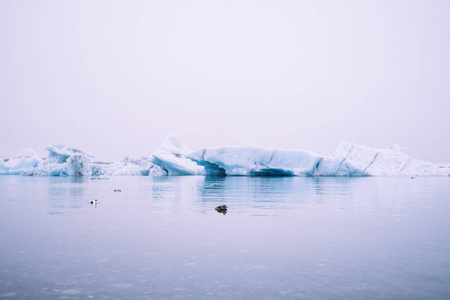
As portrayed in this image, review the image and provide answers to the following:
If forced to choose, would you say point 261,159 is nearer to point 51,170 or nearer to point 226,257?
point 51,170

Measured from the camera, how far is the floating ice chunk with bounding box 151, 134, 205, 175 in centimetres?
4873

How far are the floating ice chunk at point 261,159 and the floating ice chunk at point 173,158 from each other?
8.94 m

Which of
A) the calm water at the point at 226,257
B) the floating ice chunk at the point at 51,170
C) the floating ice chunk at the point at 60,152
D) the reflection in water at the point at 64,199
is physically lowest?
the calm water at the point at 226,257

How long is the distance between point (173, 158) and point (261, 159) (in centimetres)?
1571

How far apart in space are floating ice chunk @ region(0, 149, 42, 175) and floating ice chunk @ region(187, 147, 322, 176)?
31.5 metres

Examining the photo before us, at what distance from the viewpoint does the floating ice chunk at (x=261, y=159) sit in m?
38.8

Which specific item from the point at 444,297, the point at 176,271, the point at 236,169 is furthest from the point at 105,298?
the point at 236,169

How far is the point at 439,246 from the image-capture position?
5.65 m

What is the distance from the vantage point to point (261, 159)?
Answer: 39156mm

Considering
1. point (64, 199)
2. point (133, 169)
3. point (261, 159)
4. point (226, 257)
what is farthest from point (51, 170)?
point (226, 257)

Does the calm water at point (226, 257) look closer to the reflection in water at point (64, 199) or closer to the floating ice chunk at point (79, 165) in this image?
the reflection in water at point (64, 199)

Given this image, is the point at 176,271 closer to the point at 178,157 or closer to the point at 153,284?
the point at 153,284

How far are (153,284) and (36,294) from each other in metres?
1.08

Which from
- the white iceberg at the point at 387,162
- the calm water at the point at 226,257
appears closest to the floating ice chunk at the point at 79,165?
the white iceberg at the point at 387,162
